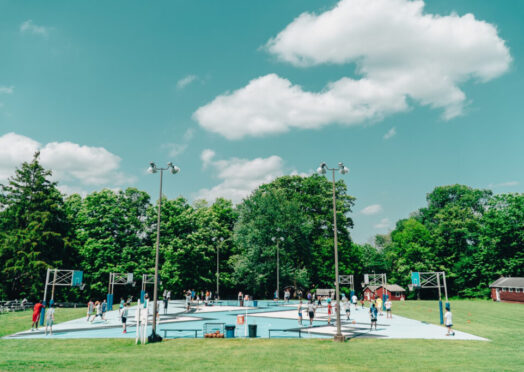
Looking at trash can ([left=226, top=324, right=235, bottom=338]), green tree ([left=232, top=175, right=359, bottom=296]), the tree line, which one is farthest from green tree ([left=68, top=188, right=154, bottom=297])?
trash can ([left=226, top=324, right=235, bottom=338])

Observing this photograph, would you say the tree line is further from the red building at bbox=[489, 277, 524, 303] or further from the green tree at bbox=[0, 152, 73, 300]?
the red building at bbox=[489, 277, 524, 303]

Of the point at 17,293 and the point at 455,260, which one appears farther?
the point at 455,260

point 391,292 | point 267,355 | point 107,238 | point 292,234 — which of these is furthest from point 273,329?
point 391,292

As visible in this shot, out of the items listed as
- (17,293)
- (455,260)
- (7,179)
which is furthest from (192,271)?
(455,260)

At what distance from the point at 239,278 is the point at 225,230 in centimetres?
1016

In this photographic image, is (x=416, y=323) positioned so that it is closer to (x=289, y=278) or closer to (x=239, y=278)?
(x=289, y=278)

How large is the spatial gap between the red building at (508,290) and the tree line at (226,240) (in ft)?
18.2

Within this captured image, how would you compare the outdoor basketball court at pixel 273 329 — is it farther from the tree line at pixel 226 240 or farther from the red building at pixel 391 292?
the red building at pixel 391 292

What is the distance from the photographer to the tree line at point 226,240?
53.8 m

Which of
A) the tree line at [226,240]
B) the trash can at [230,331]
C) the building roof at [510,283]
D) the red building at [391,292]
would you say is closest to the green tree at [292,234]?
the tree line at [226,240]

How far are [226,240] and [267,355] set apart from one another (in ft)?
171

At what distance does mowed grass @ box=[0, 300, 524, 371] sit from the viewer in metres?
15.1

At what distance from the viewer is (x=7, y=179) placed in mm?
54719

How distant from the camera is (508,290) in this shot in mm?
60969
